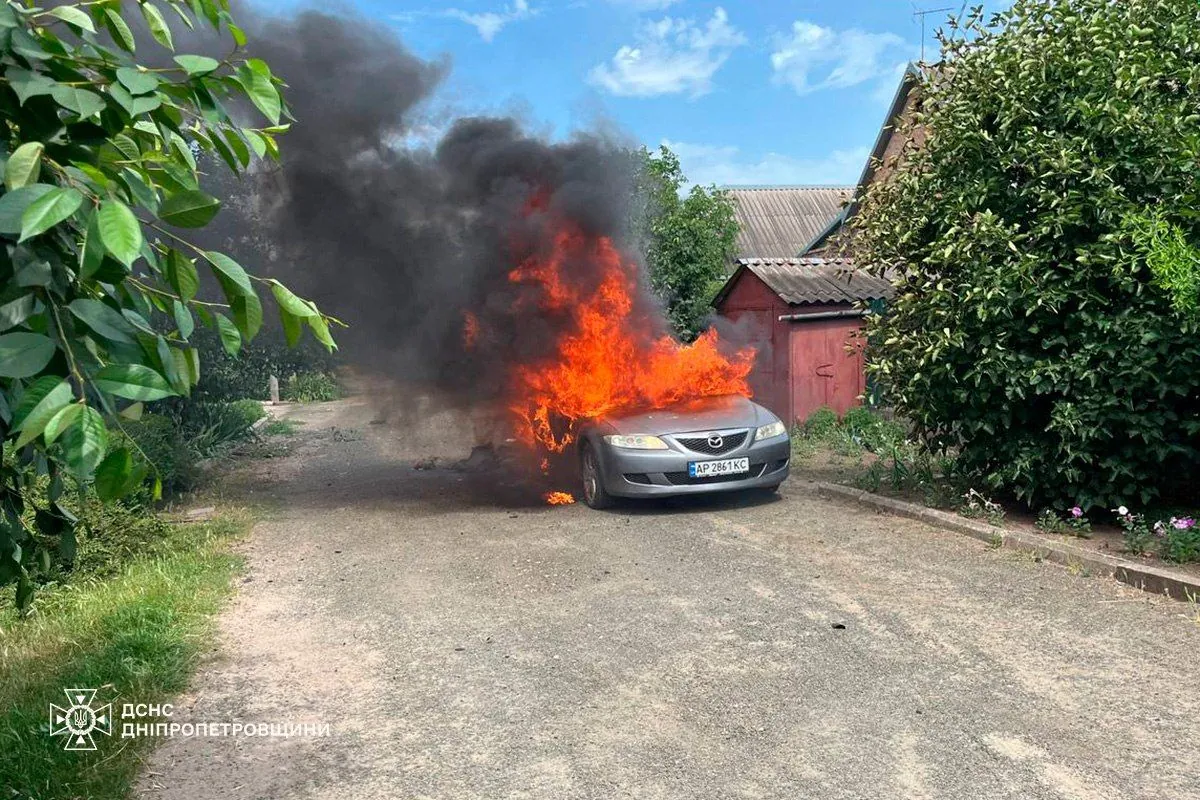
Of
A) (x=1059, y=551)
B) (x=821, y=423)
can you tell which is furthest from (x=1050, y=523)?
(x=821, y=423)

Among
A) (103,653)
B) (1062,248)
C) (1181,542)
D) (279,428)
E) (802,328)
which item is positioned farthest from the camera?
(279,428)

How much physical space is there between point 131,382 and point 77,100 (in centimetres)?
55

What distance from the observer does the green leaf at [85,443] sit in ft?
4.82

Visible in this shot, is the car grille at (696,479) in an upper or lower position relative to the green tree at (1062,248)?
lower

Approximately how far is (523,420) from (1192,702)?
7381 millimetres

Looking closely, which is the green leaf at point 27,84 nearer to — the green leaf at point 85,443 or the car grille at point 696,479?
the green leaf at point 85,443

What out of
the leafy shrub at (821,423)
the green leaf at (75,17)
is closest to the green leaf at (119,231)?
the green leaf at (75,17)

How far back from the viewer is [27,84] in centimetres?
171

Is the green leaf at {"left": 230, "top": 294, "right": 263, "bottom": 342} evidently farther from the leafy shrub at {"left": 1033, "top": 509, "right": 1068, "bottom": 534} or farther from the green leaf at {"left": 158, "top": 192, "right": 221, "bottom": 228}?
the leafy shrub at {"left": 1033, "top": 509, "right": 1068, "bottom": 534}

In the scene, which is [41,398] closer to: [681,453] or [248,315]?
[248,315]

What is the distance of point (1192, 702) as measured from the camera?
14.1 feet

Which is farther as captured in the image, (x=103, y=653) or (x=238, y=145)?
(x=103, y=653)

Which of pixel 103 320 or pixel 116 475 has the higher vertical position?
pixel 103 320

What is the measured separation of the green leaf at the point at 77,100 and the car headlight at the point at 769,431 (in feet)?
26.0
